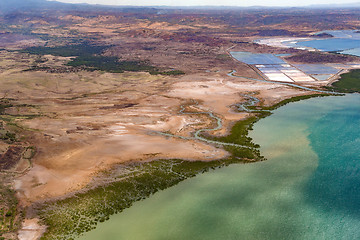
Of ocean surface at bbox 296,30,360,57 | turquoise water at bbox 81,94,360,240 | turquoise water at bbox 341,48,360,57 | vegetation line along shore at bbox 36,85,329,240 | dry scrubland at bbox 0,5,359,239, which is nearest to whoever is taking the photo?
turquoise water at bbox 81,94,360,240

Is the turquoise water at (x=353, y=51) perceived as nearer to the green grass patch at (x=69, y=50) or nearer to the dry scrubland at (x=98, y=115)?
the dry scrubland at (x=98, y=115)

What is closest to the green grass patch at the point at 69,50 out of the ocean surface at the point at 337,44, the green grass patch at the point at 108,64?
the green grass patch at the point at 108,64

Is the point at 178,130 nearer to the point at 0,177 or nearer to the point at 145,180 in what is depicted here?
the point at 145,180

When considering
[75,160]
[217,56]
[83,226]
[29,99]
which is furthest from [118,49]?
[83,226]

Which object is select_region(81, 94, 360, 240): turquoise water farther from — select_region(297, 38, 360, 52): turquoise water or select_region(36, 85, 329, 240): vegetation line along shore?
select_region(297, 38, 360, 52): turquoise water

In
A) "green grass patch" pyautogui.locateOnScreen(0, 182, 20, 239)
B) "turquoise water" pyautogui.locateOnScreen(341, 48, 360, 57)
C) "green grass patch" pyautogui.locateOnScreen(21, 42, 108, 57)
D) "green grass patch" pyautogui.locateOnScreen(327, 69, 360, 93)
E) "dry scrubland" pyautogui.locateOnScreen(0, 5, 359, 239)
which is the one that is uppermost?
"turquoise water" pyautogui.locateOnScreen(341, 48, 360, 57)

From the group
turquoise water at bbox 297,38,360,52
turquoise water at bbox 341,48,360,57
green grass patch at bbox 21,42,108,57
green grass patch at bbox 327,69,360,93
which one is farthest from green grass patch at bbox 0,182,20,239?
turquoise water at bbox 297,38,360,52

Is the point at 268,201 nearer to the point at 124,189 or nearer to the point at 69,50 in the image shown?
the point at 124,189
